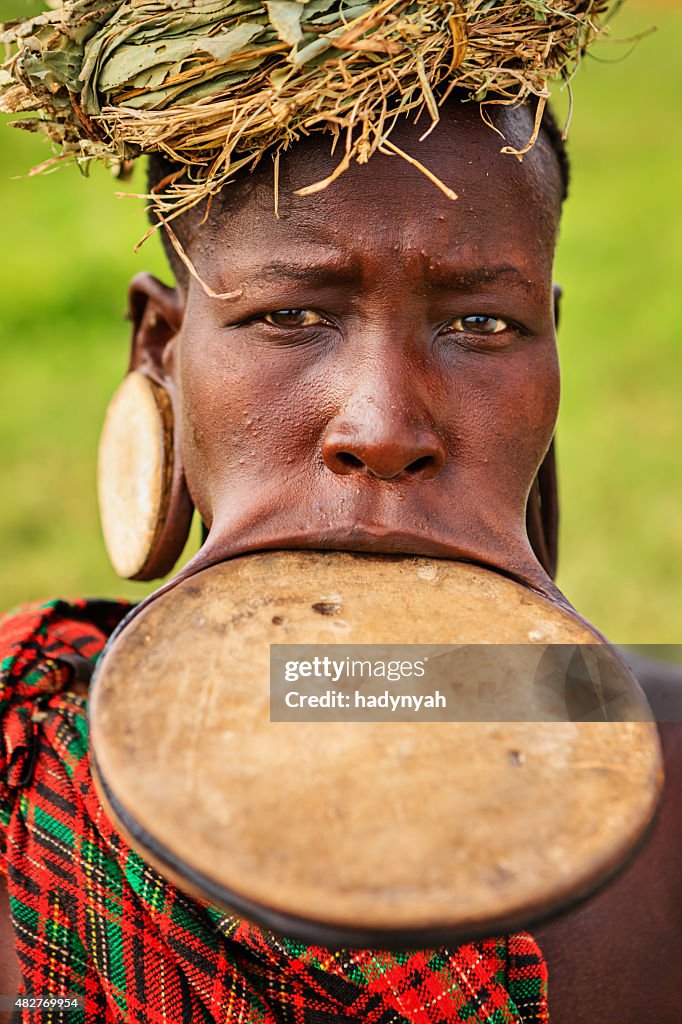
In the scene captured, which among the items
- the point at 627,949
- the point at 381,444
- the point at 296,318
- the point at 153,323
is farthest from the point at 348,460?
the point at 627,949

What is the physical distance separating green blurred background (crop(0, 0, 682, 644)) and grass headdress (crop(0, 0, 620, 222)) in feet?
13.0

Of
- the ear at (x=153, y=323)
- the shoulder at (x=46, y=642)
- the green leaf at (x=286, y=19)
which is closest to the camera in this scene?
the green leaf at (x=286, y=19)

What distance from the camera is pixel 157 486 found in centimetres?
212

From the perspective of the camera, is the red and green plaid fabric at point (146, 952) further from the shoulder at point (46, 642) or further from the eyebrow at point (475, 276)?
the eyebrow at point (475, 276)

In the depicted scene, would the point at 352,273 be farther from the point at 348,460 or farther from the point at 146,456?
the point at 146,456

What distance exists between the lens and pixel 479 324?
1862mm

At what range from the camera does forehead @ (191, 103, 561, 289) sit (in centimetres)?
176

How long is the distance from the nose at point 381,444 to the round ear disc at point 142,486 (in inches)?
20.5

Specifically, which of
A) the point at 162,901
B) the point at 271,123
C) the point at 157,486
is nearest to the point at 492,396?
the point at 271,123

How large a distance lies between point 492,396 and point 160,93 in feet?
2.37

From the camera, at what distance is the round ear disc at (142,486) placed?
2.13 meters

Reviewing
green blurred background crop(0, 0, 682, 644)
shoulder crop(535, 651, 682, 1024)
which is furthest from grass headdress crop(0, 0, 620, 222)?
green blurred background crop(0, 0, 682, 644)

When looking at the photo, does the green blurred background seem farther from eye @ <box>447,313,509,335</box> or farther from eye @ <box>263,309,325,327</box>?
eye @ <box>263,309,325,327</box>

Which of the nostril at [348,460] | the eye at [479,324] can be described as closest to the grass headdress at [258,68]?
the eye at [479,324]
